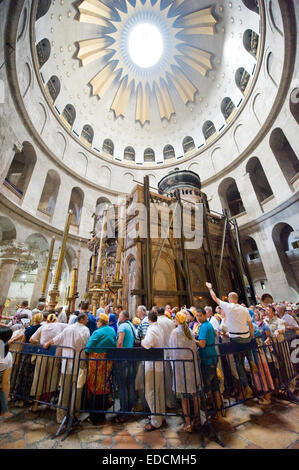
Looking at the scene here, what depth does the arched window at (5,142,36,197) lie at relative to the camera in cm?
1380

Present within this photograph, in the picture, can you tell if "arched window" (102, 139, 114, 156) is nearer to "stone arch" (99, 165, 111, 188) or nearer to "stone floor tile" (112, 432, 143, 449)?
"stone arch" (99, 165, 111, 188)

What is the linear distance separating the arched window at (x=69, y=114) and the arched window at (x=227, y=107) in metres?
15.8

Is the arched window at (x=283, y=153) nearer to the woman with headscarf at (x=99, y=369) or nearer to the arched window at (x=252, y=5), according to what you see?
the arched window at (x=252, y=5)

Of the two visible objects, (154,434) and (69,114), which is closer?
(154,434)

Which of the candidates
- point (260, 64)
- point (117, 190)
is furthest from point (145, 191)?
point (260, 64)

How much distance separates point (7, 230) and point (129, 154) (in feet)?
55.7

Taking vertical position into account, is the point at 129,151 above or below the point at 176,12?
Result: below

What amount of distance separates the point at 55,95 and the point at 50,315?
70.0 ft

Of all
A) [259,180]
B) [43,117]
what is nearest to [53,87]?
[43,117]

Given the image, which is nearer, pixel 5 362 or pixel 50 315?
pixel 5 362

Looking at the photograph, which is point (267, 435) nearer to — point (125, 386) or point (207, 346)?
point (207, 346)

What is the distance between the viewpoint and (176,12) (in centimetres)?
2011

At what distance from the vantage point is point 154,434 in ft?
8.58
